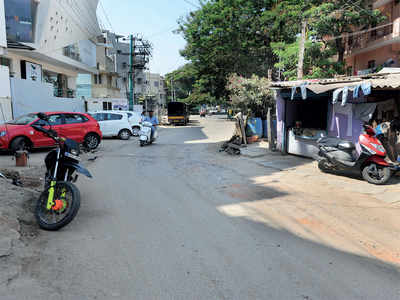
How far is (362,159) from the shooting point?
751 centimetres

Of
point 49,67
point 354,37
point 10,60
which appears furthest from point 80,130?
point 354,37

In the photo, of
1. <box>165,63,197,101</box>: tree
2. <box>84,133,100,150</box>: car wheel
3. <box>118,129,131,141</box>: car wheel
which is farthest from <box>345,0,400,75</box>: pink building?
<box>165,63,197,101</box>: tree

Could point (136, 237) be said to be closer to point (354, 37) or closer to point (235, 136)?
point (235, 136)

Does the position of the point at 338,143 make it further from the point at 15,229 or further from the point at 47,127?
the point at 47,127

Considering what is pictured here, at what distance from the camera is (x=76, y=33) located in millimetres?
26469

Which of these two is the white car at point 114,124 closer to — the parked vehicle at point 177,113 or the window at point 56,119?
the window at point 56,119

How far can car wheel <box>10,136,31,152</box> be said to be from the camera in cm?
1074

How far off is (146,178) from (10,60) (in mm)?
17602

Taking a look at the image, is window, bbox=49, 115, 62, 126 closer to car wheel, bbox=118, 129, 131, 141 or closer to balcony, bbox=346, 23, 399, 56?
car wheel, bbox=118, 129, 131, 141

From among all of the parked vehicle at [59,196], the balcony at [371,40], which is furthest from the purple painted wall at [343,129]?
the balcony at [371,40]

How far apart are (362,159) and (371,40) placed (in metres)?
16.4

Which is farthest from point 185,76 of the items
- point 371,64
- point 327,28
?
point 327,28

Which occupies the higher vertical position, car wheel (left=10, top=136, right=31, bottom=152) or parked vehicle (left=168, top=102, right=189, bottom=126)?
parked vehicle (left=168, top=102, right=189, bottom=126)

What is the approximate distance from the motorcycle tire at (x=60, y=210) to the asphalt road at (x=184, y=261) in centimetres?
17
